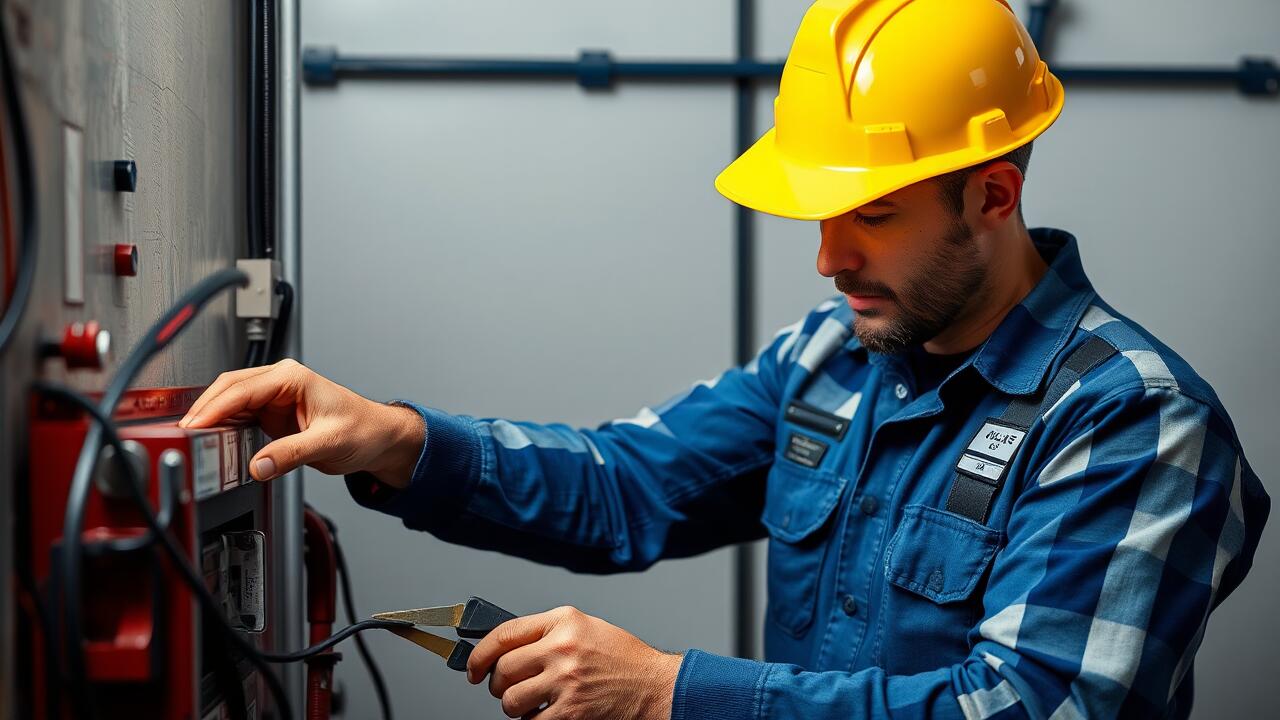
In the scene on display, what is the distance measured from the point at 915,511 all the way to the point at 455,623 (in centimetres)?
48

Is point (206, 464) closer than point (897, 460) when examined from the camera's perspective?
Yes

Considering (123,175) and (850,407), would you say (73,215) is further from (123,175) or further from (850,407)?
(850,407)

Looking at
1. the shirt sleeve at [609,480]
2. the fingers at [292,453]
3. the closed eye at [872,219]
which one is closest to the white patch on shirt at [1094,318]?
the closed eye at [872,219]

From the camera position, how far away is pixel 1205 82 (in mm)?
1760

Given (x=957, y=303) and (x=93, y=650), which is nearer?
(x=93, y=650)

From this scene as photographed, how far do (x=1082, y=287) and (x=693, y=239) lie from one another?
2.43 feet

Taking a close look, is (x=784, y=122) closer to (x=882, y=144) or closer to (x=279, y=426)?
(x=882, y=144)

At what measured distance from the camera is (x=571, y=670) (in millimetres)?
876

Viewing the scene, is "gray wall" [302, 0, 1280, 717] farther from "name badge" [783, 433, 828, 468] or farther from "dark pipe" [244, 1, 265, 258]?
"dark pipe" [244, 1, 265, 258]

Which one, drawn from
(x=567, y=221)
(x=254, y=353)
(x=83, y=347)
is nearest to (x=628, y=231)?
(x=567, y=221)

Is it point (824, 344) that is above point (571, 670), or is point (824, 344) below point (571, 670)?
above

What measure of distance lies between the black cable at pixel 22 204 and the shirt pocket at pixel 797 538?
2.79 ft

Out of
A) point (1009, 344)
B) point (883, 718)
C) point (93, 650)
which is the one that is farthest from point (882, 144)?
point (93, 650)

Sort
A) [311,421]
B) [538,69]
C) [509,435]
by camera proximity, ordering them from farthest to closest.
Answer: [538,69] < [509,435] < [311,421]
